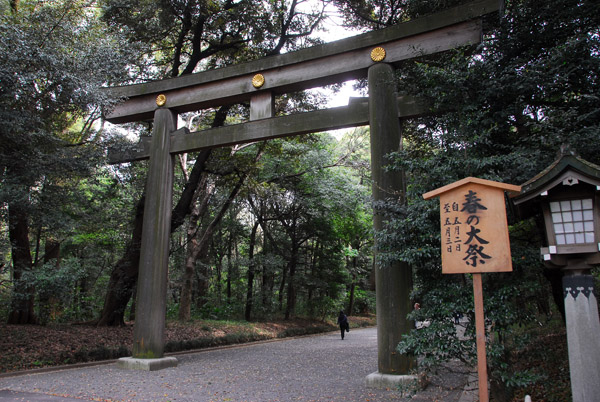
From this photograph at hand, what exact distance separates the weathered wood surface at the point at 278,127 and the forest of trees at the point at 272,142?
1.19ft

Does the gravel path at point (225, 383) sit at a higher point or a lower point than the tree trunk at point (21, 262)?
lower

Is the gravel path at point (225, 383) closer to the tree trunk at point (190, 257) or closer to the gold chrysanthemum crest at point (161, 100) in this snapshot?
the tree trunk at point (190, 257)

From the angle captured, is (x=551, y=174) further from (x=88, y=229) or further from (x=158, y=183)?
(x=88, y=229)

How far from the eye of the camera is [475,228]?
3820 mm

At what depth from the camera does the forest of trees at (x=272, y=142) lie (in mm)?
4625

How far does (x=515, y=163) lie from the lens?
4.39 meters

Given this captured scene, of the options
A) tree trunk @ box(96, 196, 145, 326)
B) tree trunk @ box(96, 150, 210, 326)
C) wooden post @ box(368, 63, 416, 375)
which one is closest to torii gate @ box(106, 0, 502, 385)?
wooden post @ box(368, 63, 416, 375)

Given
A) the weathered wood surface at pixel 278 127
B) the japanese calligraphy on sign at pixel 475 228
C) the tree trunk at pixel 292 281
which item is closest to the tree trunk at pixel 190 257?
the weathered wood surface at pixel 278 127

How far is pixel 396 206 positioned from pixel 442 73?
180 cm

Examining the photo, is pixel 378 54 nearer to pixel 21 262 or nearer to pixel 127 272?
pixel 127 272

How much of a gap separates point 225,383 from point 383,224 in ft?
12.6

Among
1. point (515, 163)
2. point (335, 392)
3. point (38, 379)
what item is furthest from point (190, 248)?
point (515, 163)

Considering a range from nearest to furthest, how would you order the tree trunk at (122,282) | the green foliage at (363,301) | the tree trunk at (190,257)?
the tree trunk at (122,282), the tree trunk at (190,257), the green foliage at (363,301)

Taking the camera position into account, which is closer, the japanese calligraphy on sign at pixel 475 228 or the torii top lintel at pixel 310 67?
the japanese calligraphy on sign at pixel 475 228
